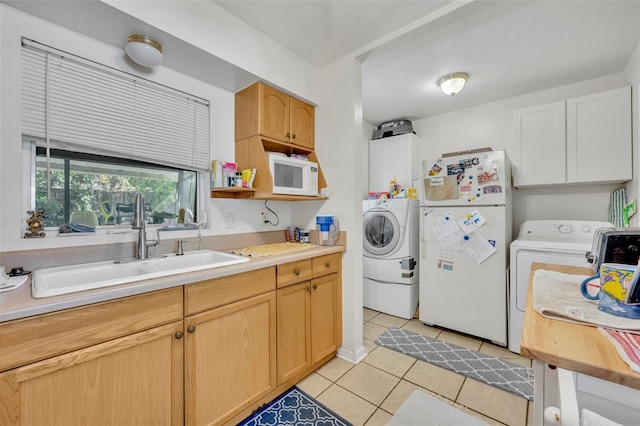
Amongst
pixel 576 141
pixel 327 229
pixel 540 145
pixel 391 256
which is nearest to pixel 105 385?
pixel 327 229

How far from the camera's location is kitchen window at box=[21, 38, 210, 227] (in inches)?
53.1

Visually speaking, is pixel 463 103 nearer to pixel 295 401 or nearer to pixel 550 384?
pixel 550 384

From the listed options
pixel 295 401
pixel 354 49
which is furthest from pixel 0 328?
pixel 354 49

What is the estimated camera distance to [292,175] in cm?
210

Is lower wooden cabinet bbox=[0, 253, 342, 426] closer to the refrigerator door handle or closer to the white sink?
the white sink

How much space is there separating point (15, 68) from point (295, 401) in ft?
7.76

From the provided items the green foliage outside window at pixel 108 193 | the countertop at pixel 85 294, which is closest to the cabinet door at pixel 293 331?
the countertop at pixel 85 294

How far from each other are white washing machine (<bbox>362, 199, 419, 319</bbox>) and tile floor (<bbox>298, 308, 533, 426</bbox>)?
0.77 m

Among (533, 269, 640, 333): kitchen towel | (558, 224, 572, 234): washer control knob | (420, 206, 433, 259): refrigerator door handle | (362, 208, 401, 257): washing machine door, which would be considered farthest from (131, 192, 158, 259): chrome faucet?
(558, 224, 572, 234): washer control knob

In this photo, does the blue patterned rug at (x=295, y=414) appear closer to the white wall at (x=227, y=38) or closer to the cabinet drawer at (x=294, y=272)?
the cabinet drawer at (x=294, y=272)

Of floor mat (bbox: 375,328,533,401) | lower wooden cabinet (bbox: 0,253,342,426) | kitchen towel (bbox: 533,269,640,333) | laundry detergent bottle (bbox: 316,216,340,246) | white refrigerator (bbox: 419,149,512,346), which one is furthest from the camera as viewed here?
white refrigerator (bbox: 419,149,512,346)

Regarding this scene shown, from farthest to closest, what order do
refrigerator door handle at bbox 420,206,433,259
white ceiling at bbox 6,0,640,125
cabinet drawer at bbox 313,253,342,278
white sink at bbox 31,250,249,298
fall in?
refrigerator door handle at bbox 420,206,433,259 → cabinet drawer at bbox 313,253,342,278 → white ceiling at bbox 6,0,640,125 → white sink at bbox 31,250,249,298

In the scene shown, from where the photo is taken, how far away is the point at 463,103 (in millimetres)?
3186

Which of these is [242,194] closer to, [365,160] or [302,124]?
[302,124]
